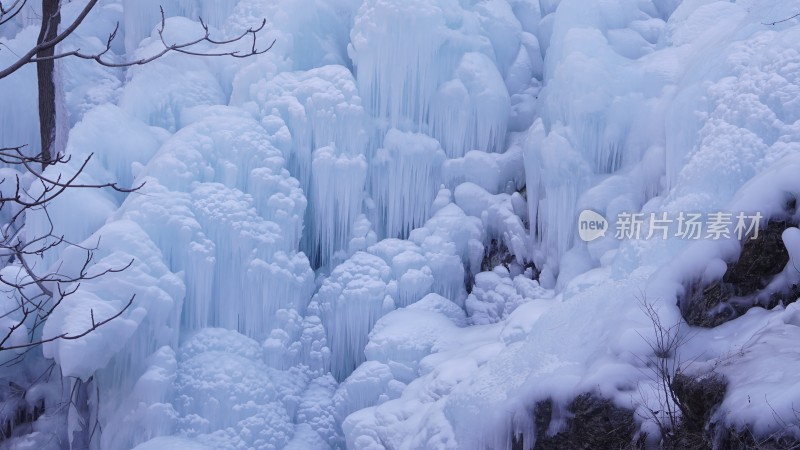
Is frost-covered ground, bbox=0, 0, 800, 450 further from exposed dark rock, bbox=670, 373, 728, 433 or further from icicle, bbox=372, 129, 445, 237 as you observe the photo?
exposed dark rock, bbox=670, 373, 728, 433

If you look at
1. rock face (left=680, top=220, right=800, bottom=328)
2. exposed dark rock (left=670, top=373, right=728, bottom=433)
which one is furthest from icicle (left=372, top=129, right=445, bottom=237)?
exposed dark rock (left=670, top=373, right=728, bottom=433)

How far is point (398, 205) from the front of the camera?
788cm

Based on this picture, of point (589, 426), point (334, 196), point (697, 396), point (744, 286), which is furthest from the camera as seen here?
point (334, 196)

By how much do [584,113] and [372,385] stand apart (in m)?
3.29

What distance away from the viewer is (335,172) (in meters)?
7.58

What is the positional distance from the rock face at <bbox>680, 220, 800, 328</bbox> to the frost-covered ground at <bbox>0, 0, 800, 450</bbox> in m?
0.07

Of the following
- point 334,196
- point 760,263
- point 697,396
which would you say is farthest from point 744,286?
point 334,196

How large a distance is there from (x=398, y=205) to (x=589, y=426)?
3.95 m

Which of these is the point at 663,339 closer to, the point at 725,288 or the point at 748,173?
the point at 725,288

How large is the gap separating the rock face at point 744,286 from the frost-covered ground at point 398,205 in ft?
0.23

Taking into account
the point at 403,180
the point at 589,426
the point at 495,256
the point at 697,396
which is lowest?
the point at 495,256

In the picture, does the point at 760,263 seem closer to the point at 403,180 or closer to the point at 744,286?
the point at 744,286

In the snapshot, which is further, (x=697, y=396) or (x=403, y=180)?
(x=403, y=180)

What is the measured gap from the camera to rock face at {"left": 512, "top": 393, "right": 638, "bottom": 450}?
13.8 feet
